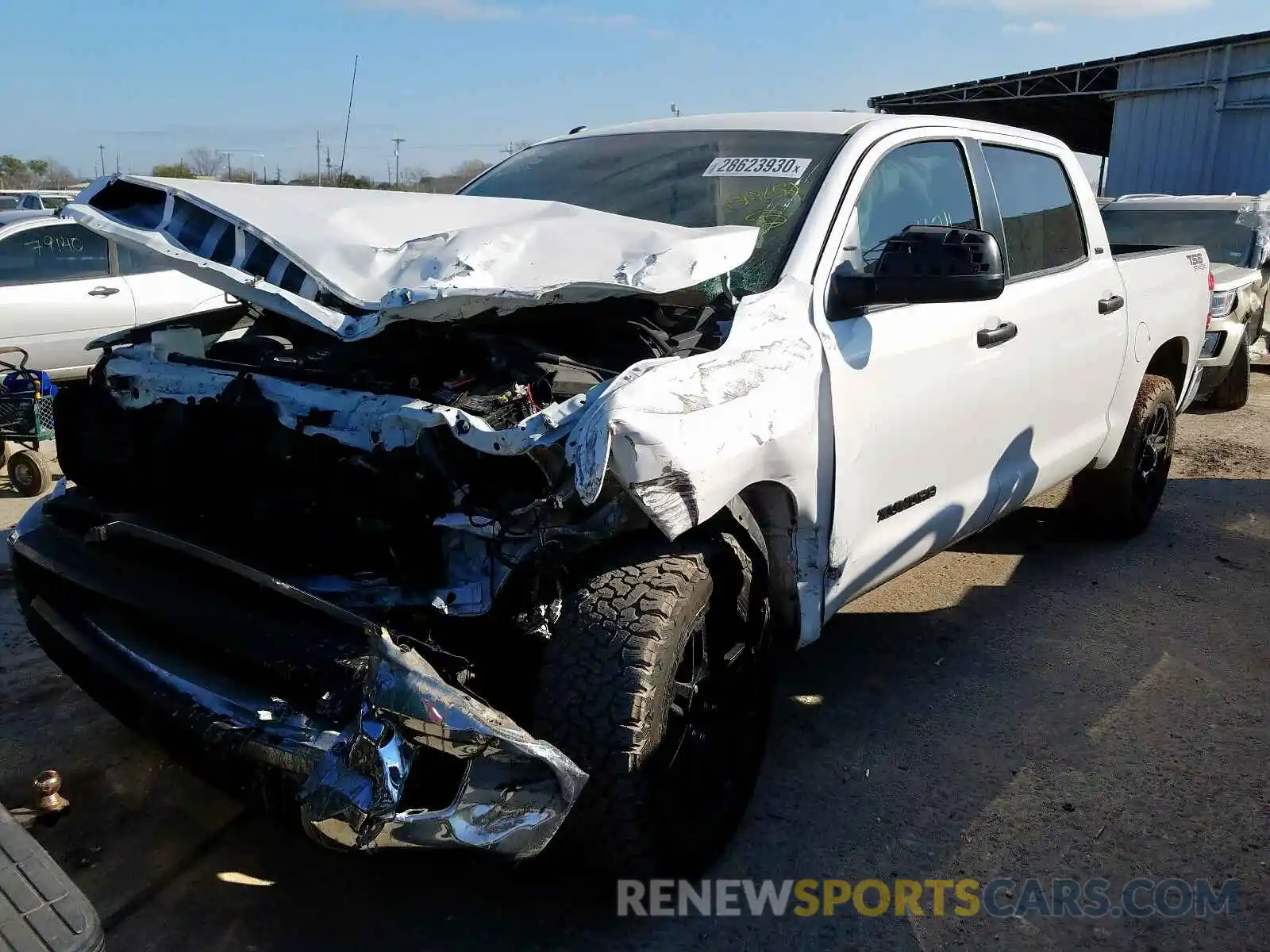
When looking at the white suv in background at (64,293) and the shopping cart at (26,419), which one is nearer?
the shopping cart at (26,419)

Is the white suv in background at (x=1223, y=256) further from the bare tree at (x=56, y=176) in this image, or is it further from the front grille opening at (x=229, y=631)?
the bare tree at (x=56, y=176)

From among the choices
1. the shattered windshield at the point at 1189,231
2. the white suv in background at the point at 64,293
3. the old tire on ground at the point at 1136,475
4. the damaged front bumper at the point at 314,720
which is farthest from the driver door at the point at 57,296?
the shattered windshield at the point at 1189,231

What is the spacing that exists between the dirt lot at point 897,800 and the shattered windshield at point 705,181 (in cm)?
154

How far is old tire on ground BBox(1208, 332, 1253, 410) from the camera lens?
27.7 feet

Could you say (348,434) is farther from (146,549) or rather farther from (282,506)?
(146,549)

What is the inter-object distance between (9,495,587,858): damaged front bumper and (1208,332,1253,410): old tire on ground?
808 cm

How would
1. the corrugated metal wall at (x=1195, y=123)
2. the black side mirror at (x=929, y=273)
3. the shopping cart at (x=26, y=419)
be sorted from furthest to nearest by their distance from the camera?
the corrugated metal wall at (x=1195, y=123) < the shopping cart at (x=26, y=419) < the black side mirror at (x=929, y=273)

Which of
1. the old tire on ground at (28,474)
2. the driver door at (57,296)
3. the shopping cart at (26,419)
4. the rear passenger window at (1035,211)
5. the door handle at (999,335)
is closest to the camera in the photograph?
the door handle at (999,335)

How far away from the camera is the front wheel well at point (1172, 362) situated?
527 centimetres

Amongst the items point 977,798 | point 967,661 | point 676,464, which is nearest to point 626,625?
point 676,464

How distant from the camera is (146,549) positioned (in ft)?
8.48

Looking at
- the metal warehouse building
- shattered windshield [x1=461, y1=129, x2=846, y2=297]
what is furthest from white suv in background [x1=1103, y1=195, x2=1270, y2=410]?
the metal warehouse building
